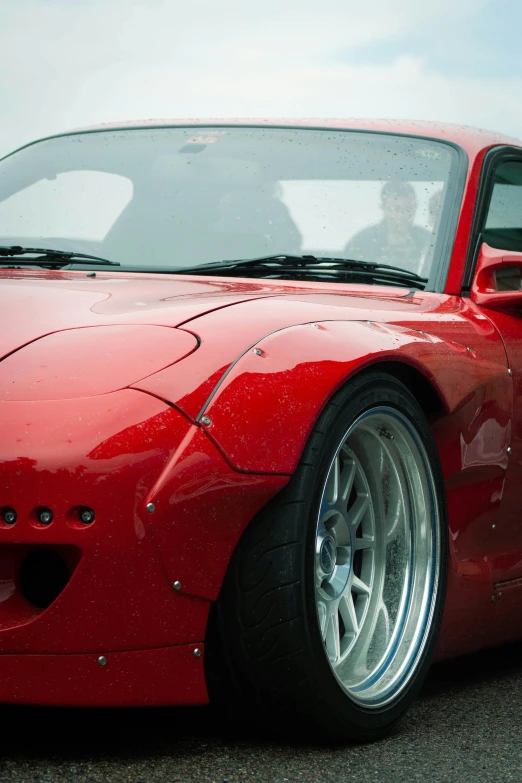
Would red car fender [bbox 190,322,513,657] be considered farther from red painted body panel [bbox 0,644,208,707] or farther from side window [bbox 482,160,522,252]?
side window [bbox 482,160,522,252]

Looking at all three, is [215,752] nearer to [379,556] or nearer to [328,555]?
[328,555]

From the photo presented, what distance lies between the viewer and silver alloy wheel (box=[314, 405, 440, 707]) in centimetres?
262

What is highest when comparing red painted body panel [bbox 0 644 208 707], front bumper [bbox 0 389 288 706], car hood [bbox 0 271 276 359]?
car hood [bbox 0 271 276 359]

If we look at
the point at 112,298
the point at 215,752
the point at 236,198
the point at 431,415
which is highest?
the point at 236,198

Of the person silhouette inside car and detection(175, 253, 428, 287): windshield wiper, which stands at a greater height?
the person silhouette inside car

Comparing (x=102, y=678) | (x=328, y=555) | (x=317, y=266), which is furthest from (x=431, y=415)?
(x=102, y=678)

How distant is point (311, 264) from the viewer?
3.33 m

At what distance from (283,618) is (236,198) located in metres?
1.57

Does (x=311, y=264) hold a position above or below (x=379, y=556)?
above

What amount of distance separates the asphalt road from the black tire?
87mm

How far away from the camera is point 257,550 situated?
226 centimetres

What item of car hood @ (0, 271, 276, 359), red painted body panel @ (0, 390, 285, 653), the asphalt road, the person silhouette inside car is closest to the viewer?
red painted body panel @ (0, 390, 285, 653)

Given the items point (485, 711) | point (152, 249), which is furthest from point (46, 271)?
point (485, 711)

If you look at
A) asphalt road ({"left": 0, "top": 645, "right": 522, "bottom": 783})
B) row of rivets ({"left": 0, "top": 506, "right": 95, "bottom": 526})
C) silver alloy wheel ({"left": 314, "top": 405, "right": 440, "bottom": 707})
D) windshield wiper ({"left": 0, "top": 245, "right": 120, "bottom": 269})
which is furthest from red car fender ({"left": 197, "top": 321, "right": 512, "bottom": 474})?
windshield wiper ({"left": 0, "top": 245, "right": 120, "bottom": 269})
